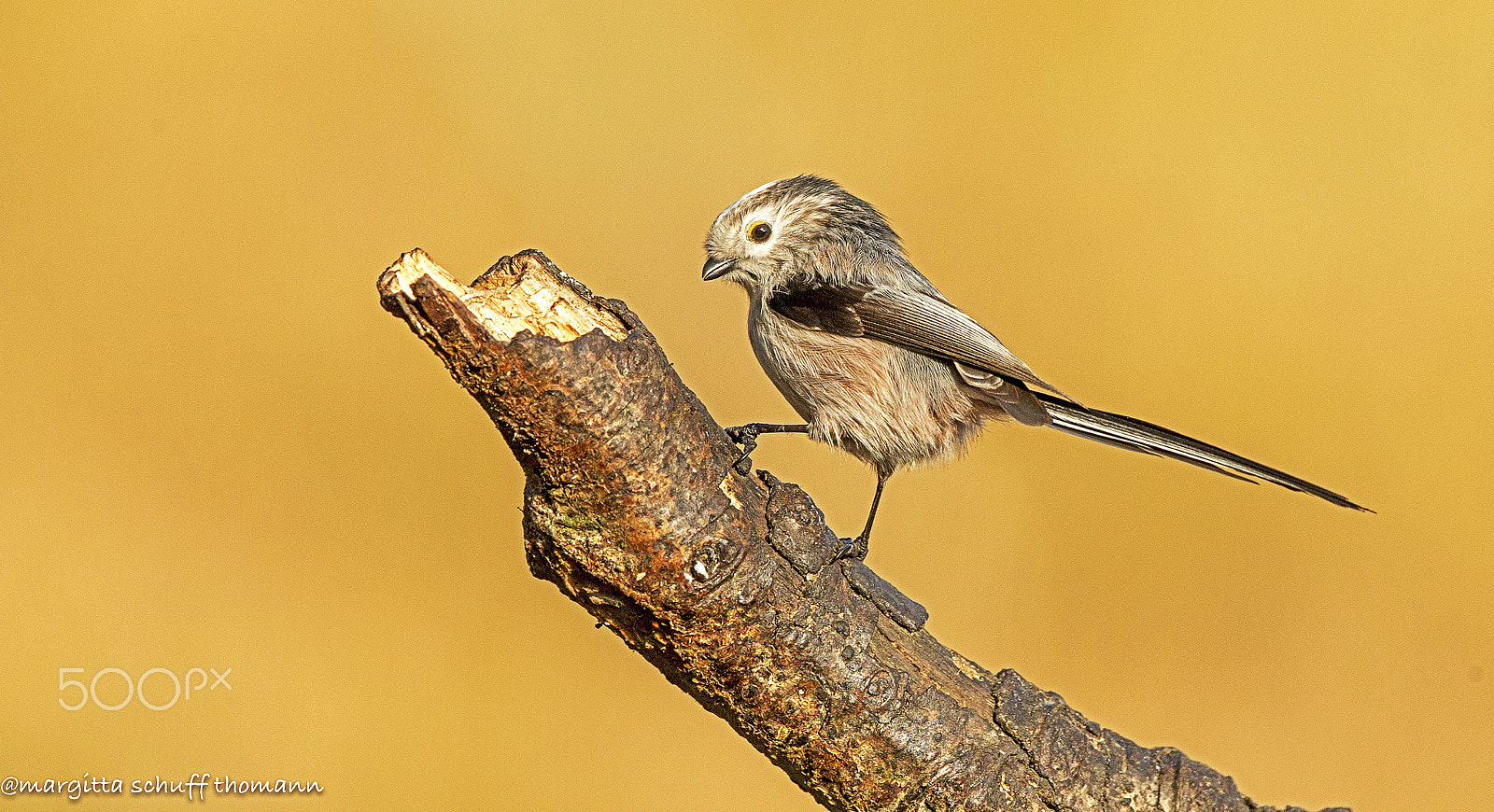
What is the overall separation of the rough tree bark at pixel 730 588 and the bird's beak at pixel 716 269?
1.35 meters

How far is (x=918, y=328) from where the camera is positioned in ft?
10.9

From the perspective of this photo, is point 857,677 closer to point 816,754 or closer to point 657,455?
point 816,754

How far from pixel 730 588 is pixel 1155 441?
1.69m

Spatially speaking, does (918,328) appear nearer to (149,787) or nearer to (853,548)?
(853,548)

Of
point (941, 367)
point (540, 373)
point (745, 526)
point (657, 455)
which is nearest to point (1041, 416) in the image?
point (941, 367)

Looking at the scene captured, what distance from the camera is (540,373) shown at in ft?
6.40

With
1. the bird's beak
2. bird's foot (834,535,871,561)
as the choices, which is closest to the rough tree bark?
bird's foot (834,535,871,561)

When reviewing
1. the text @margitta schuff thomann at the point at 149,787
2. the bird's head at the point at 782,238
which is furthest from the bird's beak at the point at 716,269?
the text @margitta schuff thomann at the point at 149,787

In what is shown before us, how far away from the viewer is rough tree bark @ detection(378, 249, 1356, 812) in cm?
199

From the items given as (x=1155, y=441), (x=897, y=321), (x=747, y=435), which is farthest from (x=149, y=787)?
(x=1155, y=441)

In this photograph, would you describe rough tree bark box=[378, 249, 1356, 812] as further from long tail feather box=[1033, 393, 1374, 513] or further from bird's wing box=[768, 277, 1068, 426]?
bird's wing box=[768, 277, 1068, 426]

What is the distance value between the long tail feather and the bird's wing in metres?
0.09

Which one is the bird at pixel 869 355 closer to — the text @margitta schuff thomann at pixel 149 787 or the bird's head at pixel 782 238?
the bird's head at pixel 782 238

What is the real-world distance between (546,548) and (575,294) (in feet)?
1.85
